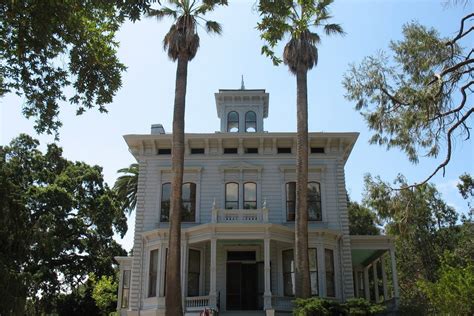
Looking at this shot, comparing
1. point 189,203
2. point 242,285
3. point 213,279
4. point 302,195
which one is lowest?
point 242,285

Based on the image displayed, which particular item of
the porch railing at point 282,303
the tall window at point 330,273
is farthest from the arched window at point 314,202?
the porch railing at point 282,303

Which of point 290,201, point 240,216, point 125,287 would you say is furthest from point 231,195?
point 125,287

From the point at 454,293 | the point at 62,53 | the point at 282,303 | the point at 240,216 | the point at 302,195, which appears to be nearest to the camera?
the point at 62,53

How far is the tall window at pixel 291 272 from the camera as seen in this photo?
1997 centimetres

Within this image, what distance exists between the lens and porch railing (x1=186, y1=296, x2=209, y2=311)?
18578 millimetres

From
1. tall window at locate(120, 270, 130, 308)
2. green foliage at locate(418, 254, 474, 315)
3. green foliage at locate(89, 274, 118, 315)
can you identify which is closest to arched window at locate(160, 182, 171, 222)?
tall window at locate(120, 270, 130, 308)

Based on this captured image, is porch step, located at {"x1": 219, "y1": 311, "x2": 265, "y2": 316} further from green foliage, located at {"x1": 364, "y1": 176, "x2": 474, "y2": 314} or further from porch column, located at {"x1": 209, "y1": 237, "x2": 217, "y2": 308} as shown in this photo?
green foliage, located at {"x1": 364, "y1": 176, "x2": 474, "y2": 314}

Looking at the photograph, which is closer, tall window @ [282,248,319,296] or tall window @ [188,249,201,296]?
tall window @ [282,248,319,296]

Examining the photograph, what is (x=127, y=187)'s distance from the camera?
3353cm

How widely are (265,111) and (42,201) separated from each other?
15468 mm

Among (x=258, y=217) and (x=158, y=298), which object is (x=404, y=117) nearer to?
(x=258, y=217)

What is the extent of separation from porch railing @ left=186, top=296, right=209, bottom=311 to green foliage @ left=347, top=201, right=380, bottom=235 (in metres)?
22.3

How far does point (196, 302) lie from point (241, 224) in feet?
11.9

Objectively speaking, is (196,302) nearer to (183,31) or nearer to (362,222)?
(183,31)
